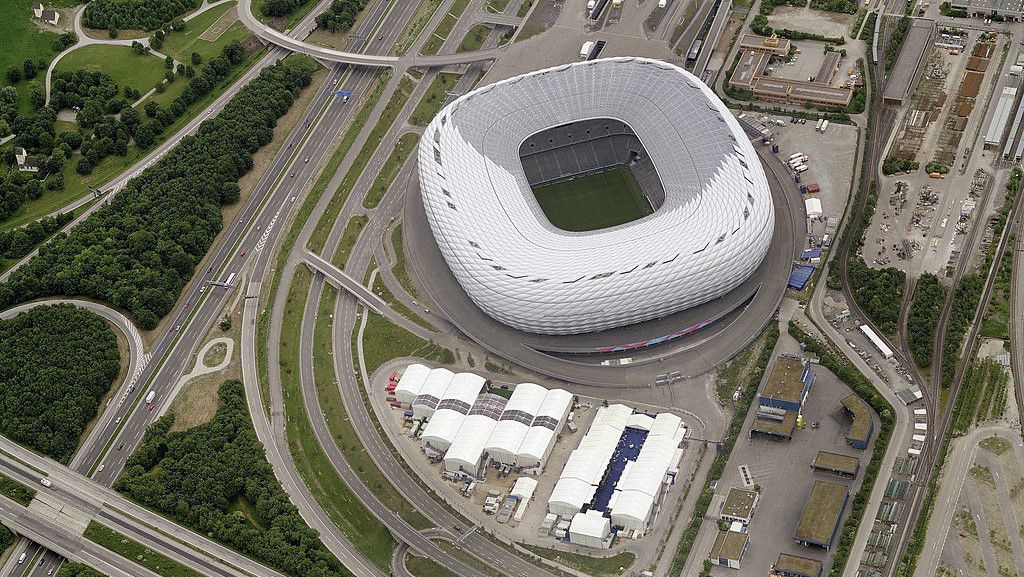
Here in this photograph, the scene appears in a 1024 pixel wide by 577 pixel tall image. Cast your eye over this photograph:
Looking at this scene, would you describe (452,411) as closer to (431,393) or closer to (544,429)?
(431,393)

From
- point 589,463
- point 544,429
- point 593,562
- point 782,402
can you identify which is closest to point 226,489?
point 544,429

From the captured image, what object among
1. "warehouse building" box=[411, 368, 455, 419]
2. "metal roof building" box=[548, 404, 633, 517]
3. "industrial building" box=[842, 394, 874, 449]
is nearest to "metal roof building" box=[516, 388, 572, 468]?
"metal roof building" box=[548, 404, 633, 517]

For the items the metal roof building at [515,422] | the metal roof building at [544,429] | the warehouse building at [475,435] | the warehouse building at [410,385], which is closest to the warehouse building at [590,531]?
the metal roof building at [544,429]

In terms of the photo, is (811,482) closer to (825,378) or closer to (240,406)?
(825,378)

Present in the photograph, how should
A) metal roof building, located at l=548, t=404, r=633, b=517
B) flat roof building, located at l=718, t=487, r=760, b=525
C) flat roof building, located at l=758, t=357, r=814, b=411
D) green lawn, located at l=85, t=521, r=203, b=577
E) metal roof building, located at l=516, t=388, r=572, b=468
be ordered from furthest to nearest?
metal roof building, located at l=516, t=388, r=572, b=468
flat roof building, located at l=758, t=357, r=814, b=411
metal roof building, located at l=548, t=404, r=633, b=517
green lawn, located at l=85, t=521, r=203, b=577
flat roof building, located at l=718, t=487, r=760, b=525

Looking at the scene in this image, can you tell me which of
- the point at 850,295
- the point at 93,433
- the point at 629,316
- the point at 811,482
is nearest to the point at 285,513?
the point at 93,433

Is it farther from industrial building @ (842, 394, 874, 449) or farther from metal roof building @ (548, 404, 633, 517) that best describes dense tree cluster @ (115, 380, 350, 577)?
industrial building @ (842, 394, 874, 449)
